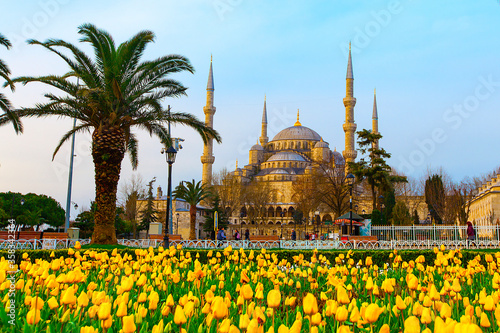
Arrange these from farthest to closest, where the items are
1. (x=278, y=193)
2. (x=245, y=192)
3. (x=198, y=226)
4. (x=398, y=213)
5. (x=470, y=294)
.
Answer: (x=278, y=193) < (x=245, y=192) < (x=198, y=226) < (x=398, y=213) < (x=470, y=294)

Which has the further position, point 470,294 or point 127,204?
point 127,204

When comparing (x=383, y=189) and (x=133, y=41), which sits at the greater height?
(x=133, y=41)

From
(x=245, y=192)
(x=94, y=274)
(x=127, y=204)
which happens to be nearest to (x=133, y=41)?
(x=94, y=274)

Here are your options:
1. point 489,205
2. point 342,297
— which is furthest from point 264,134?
point 342,297

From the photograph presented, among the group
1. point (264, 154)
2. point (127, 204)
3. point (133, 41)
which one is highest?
point (264, 154)

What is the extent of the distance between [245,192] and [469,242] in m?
33.6

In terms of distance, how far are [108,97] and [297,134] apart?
209ft

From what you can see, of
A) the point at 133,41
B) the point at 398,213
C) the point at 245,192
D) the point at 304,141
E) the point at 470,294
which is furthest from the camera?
the point at 304,141

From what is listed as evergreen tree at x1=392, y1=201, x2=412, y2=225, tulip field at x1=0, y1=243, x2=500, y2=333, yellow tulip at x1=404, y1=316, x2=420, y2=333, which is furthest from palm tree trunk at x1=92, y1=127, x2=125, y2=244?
evergreen tree at x1=392, y1=201, x2=412, y2=225

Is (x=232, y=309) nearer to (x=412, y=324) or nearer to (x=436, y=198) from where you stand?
(x=412, y=324)

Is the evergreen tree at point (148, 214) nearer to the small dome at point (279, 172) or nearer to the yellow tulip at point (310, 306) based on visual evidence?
the small dome at point (279, 172)

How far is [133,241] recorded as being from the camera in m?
16.5

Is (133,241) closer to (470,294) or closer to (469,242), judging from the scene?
(469,242)

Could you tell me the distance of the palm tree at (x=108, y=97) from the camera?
1230 centimetres
